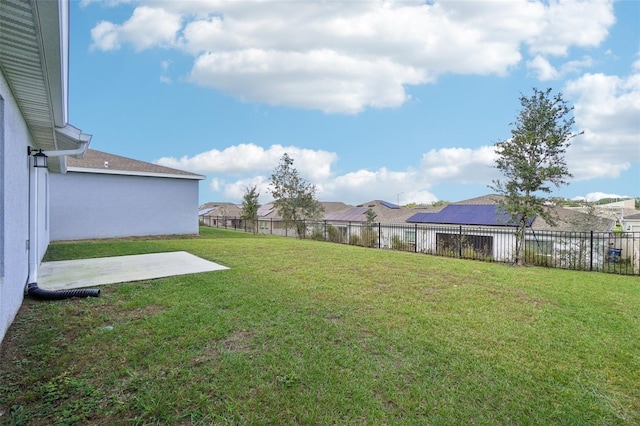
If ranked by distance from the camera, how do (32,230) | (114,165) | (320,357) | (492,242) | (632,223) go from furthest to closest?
(632,223), (114,165), (492,242), (32,230), (320,357)

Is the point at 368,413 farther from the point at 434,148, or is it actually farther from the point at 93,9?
the point at 434,148

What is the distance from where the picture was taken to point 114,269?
7152 mm

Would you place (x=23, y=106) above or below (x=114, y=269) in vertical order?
above

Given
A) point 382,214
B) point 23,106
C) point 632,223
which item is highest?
point 23,106

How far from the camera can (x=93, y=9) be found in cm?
755

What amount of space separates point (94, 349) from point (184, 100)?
45.8 ft

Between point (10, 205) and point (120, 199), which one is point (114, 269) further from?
point (120, 199)

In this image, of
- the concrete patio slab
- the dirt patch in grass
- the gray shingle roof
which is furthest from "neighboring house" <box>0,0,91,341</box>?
the gray shingle roof

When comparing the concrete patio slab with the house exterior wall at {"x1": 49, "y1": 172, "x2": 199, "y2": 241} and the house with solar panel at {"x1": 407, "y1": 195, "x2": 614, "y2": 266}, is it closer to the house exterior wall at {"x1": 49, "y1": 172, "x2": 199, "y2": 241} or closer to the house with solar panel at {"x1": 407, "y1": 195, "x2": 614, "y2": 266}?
the house exterior wall at {"x1": 49, "y1": 172, "x2": 199, "y2": 241}

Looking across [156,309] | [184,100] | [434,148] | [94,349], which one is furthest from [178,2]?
[434,148]

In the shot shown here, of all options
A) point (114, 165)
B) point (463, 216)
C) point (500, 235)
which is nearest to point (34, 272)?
point (114, 165)

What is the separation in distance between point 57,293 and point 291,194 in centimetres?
1537

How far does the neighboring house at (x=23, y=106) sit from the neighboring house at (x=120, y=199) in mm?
9869

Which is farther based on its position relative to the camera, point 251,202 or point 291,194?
point 251,202
